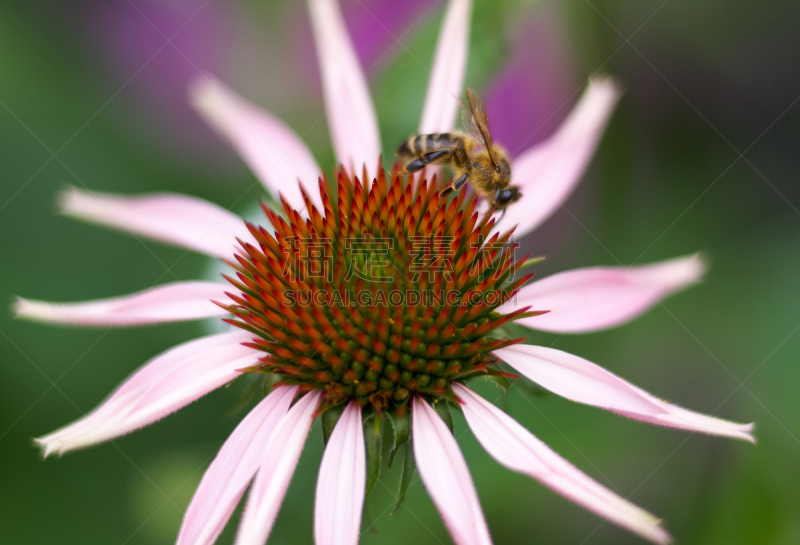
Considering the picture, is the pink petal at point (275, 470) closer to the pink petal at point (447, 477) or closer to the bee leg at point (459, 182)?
the pink petal at point (447, 477)

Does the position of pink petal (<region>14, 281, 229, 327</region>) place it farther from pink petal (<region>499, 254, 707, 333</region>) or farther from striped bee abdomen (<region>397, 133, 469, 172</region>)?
pink petal (<region>499, 254, 707, 333</region>)

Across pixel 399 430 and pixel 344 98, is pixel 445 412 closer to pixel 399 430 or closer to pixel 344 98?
pixel 399 430

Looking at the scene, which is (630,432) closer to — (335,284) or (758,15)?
(335,284)

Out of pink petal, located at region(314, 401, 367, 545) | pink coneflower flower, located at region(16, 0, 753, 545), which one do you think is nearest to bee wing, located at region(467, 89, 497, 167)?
pink coneflower flower, located at region(16, 0, 753, 545)

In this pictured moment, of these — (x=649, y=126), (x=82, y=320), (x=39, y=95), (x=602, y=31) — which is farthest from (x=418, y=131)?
(x=39, y=95)

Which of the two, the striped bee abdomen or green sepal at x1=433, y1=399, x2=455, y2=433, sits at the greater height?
the striped bee abdomen

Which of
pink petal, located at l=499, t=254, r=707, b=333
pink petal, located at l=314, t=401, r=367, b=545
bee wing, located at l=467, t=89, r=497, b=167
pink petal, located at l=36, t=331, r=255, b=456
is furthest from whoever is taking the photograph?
bee wing, located at l=467, t=89, r=497, b=167

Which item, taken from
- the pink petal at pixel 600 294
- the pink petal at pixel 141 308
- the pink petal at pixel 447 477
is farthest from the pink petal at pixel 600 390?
the pink petal at pixel 141 308
